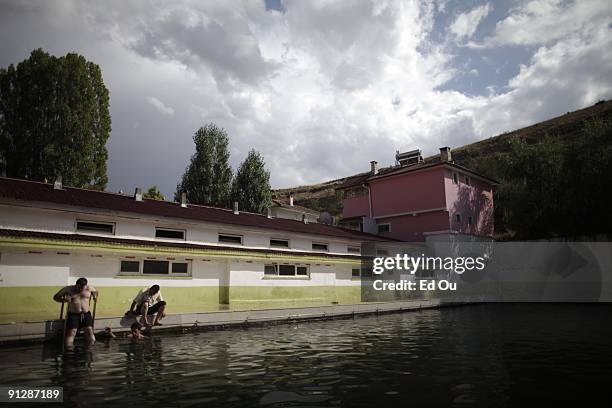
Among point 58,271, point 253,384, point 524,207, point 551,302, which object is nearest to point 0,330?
point 58,271

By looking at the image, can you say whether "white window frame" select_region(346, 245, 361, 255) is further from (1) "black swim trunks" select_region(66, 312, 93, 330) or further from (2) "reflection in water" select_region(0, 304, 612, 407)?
(1) "black swim trunks" select_region(66, 312, 93, 330)

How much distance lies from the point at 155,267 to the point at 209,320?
461 cm

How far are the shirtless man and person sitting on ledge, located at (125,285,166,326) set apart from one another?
202cm

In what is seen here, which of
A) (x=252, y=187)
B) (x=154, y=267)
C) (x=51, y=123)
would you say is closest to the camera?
(x=154, y=267)

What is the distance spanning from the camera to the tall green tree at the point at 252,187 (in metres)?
43.2

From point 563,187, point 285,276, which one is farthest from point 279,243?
point 563,187

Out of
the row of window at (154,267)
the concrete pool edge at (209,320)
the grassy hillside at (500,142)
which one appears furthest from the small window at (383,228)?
the grassy hillside at (500,142)

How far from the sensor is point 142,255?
699 inches

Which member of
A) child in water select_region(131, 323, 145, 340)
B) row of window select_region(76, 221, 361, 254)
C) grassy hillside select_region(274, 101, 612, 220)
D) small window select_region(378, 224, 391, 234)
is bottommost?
child in water select_region(131, 323, 145, 340)

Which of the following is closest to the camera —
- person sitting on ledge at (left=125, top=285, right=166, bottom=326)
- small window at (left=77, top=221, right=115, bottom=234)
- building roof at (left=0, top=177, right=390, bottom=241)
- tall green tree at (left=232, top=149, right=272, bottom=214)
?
person sitting on ledge at (left=125, top=285, right=166, bottom=326)

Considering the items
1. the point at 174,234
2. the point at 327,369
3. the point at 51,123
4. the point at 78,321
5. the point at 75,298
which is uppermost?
the point at 51,123

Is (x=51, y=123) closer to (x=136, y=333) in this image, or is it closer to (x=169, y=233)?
(x=169, y=233)

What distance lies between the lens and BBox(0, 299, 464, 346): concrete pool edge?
11.7 metres

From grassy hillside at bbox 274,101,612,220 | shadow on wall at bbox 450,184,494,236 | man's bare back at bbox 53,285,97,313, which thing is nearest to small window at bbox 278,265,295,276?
man's bare back at bbox 53,285,97,313
